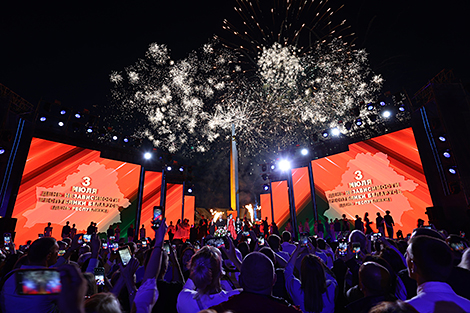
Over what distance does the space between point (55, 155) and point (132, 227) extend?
6.82 metres

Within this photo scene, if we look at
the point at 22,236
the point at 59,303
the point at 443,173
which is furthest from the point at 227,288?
the point at 22,236

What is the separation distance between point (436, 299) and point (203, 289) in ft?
5.29

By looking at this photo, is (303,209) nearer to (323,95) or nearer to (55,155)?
(323,95)

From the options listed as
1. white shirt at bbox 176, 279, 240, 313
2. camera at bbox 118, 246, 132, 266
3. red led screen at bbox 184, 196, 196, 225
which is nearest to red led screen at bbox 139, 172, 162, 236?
red led screen at bbox 184, 196, 196, 225

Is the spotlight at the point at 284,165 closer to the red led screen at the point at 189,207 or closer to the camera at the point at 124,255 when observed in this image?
the red led screen at the point at 189,207

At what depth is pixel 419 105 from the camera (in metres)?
14.3

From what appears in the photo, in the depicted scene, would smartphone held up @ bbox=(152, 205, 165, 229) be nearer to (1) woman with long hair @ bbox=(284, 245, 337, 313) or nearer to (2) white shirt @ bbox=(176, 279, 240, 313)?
(2) white shirt @ bbox=(176, 279, 240, 313)

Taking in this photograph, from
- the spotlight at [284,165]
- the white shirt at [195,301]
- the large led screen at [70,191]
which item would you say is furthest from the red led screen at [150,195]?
the white shirt at [195,301]

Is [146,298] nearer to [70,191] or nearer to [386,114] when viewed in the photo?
[386,114]

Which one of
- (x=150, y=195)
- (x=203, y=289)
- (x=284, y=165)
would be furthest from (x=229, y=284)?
(x=284, y=165)

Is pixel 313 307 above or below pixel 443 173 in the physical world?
below

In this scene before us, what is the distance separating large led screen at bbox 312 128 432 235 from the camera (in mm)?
14094

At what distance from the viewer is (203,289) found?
1946mm

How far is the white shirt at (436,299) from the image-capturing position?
5.17 ft
